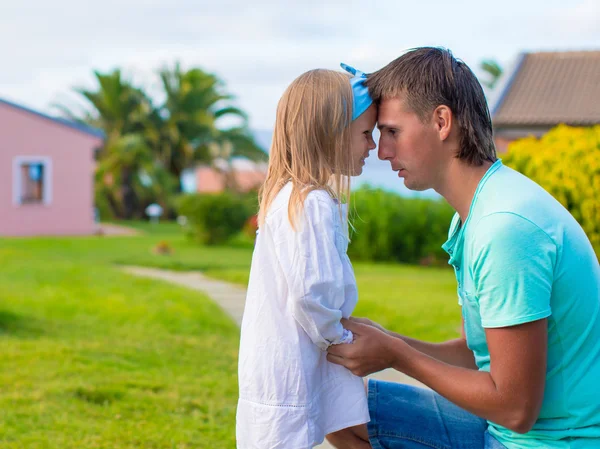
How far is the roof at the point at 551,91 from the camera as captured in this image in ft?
61.7

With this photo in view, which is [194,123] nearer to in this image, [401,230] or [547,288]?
[401,230]

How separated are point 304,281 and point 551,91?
1925cm

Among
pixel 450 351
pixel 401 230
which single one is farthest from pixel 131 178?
pixel 450 351

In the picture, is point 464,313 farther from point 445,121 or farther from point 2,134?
point 2,134

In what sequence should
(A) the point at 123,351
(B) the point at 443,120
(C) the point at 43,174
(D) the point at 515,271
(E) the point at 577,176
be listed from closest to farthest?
(D) the point at 515,271 → (B) the point at 443,120 → (A) the point at 123,351 → (E) the point at 577,176 → (C) the point at 43,174

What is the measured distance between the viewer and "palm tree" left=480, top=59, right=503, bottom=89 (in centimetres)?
3484

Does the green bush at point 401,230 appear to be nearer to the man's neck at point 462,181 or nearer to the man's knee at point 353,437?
the man's knee at point 353,437

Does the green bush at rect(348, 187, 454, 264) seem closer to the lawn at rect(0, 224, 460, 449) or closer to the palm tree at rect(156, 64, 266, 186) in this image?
the lawn at rect(0, 224, 460, 449)

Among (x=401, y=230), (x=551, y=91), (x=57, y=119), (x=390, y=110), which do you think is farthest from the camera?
(x=57, y=119)

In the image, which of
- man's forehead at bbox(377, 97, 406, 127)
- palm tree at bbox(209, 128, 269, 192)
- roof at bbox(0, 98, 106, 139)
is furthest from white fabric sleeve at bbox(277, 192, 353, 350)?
palm tree at bbox(209, 128, 269, 192)

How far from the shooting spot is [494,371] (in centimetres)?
201

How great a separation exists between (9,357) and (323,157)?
410cm

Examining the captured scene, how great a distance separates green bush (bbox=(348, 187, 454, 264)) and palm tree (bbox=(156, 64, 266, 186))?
1569cm

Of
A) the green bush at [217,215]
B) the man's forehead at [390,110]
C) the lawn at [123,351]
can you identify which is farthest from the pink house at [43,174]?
the man's forehead at [390,110]
